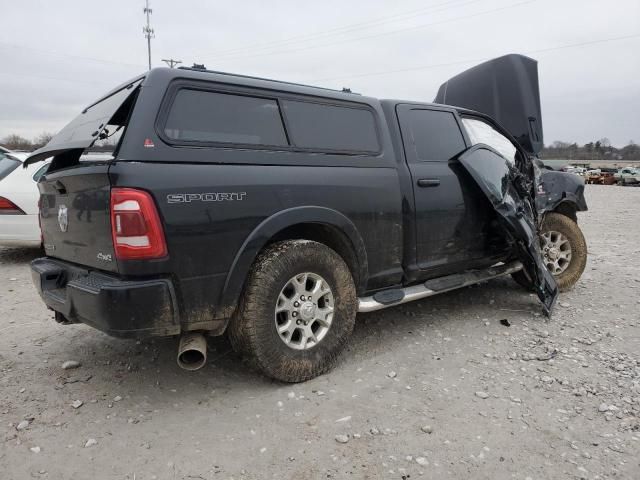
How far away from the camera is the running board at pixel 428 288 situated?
11.4ft

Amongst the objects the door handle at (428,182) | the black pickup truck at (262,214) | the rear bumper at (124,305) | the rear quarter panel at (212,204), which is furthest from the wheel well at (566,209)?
the rear bumper at (124,305)

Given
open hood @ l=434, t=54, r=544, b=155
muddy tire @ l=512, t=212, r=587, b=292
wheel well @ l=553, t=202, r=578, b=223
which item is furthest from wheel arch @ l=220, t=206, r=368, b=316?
wheel well @ l=553, t=202, r=578, b=223

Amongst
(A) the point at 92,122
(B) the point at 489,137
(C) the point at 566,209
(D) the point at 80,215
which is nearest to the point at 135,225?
(D) the point at 80,215

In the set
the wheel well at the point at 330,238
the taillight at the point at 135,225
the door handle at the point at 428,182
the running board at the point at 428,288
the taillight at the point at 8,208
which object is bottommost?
the running board at the point at 428,288

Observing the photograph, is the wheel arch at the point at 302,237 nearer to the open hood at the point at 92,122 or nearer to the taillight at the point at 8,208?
the open hood at the point at 92,122

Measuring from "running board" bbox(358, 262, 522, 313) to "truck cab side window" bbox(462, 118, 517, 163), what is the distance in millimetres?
1132

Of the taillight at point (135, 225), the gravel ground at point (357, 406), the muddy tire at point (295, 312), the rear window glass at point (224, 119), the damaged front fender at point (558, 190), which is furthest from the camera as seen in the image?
the damaged front fender at point (558, 190)

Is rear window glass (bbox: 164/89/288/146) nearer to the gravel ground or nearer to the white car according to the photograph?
the gravel ground

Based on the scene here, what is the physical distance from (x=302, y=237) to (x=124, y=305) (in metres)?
1.26

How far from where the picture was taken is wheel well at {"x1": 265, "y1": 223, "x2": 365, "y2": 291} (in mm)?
3166

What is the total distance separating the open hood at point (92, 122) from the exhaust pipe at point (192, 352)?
1.23 metres

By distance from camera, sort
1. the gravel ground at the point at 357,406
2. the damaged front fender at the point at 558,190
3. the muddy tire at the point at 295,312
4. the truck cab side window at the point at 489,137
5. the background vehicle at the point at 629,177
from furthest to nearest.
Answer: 1. the background vehicle at the point at 629,177
2. the damaged front fender at the point at 558,190
3. the truck cab side window at the point at 489,137
4. the muddy tire at the point at 295,312
5. the gravel ground at the point at 357,406

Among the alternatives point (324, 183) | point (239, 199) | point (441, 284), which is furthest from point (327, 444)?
point (441, 284)

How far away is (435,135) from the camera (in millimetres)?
4109
